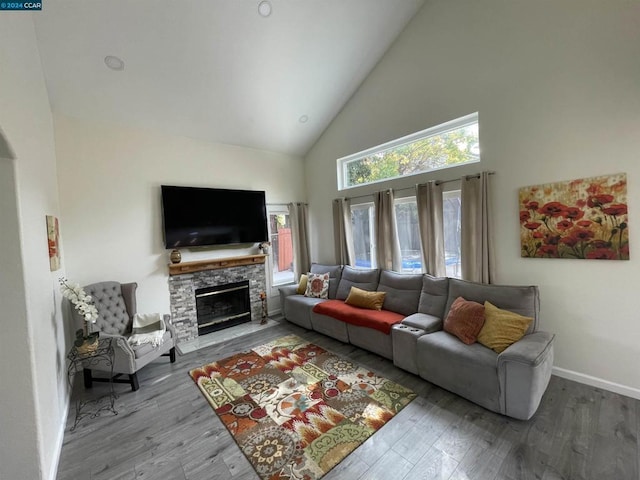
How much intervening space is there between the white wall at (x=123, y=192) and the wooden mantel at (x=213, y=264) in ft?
0.53

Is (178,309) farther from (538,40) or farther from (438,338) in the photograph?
(538,40)

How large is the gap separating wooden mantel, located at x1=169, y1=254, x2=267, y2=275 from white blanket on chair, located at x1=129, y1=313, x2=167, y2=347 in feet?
2.41

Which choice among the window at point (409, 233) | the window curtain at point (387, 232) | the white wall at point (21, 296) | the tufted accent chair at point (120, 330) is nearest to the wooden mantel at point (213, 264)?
the tufted accent chair at point (120, 330)

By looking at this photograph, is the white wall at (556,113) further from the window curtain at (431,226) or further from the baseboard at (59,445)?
the baseboard at (59,445)

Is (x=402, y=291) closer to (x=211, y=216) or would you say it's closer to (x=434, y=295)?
(x=434, y=295)

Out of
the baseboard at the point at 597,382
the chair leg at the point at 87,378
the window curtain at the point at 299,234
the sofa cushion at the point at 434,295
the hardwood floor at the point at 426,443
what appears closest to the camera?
the hardwood floor at the point at 426,443

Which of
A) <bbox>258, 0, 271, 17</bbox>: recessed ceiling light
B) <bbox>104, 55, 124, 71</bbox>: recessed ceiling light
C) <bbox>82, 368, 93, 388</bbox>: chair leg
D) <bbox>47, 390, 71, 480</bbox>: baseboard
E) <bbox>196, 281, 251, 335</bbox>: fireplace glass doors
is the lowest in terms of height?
<bbox>47, 390, 71, 480</bbox>: baseboard

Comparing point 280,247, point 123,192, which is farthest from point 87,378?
point 280,247

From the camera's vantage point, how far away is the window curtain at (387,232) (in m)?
4.00

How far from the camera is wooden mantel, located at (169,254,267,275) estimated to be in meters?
3.90

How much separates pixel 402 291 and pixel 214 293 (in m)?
3.03

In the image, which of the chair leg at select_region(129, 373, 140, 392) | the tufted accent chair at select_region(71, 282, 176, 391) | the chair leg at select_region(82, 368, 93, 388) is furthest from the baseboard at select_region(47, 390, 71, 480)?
the chair leg at select_region(129, 373, 140, 392)

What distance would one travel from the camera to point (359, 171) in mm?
4652

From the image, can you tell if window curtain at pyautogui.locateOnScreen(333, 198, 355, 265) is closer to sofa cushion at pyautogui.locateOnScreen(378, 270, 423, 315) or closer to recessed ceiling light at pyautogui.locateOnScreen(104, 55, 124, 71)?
sofa cushion at pyautogui.locateOnScreen(378, 270, 423, 315)
